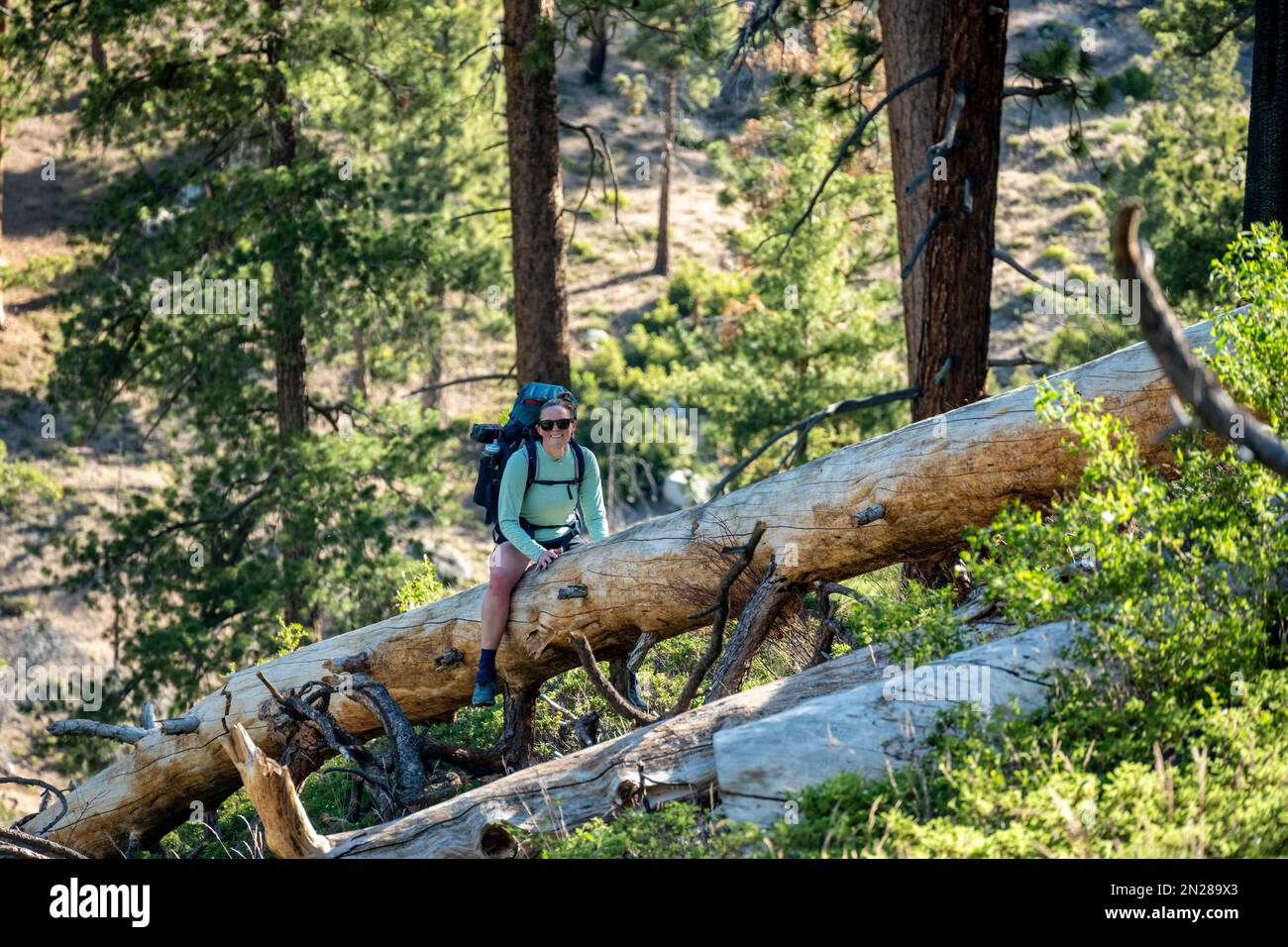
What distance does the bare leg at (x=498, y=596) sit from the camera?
288 inches

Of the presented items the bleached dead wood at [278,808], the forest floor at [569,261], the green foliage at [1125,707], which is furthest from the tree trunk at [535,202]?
the forest floor at [569,261]

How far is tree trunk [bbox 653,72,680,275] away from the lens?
36625mm

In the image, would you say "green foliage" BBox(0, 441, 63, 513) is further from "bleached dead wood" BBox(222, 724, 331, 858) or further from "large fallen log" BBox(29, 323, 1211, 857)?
"bleached dead wood" BBox(222, 724, 331, 858)

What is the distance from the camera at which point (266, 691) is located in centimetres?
809

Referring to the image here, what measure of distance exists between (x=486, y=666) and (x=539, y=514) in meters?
0.92

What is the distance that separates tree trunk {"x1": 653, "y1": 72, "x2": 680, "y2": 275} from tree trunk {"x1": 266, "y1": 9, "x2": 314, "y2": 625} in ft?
70.0

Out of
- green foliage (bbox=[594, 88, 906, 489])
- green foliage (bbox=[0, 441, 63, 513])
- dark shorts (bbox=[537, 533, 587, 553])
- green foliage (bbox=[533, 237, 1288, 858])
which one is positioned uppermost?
green foliage (bbox=[533, 237, 1288, 858])

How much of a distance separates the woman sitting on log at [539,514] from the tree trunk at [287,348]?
853cm

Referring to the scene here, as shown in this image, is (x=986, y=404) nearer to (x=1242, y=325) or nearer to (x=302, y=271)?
(x=1242, y=325)

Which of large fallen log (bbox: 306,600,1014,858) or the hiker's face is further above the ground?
the hiker's face

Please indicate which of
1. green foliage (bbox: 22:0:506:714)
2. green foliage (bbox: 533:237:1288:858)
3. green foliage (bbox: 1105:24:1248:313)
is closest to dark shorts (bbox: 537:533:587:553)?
green foliage (bbox: 533:237:1288:858)

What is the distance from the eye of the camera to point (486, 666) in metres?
7.37

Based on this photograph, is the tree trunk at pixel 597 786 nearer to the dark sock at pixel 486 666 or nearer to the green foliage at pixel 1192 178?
the dark sock at pixel 486 666
